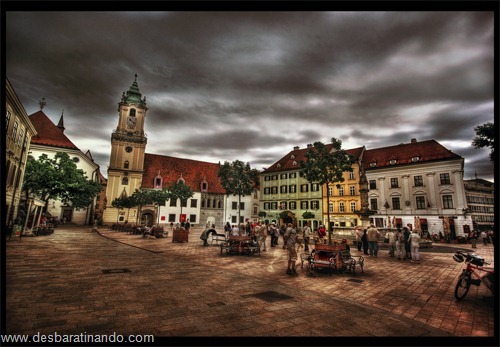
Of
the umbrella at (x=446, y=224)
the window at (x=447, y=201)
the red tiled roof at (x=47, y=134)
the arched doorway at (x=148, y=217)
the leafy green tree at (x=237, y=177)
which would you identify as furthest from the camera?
the arched doorway at (x=148, y=217)

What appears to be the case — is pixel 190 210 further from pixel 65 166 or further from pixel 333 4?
pixel 333 4

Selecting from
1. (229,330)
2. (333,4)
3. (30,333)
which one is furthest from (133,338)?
(333,4)

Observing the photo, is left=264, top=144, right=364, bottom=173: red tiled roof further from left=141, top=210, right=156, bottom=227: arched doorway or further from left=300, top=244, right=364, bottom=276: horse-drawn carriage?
left=300, top=244, right=364, bottom=276: horse-drawn carriage

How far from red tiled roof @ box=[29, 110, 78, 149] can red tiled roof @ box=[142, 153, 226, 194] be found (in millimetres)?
13783

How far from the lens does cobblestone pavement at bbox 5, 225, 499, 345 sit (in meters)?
4.31

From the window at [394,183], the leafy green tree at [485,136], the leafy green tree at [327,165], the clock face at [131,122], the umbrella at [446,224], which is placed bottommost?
the umbrella at [446,224]

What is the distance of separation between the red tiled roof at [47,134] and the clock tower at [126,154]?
307 inches

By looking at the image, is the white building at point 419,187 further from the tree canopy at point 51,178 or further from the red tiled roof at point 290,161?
the tree canopy at point 51,178

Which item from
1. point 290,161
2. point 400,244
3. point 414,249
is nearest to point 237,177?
point 290,161

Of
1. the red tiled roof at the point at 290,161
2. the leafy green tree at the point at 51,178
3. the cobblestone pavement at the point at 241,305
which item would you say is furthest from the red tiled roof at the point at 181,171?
the cobblestone pavement at the point at 241,305

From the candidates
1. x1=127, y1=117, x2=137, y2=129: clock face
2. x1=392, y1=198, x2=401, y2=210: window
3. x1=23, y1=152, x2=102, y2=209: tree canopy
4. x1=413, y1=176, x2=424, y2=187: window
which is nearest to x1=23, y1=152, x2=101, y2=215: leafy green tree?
x1=23, y1=152, x2=102, y2=209: tree canopy

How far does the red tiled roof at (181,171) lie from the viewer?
5338 cm

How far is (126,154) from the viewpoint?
48812 millimetres

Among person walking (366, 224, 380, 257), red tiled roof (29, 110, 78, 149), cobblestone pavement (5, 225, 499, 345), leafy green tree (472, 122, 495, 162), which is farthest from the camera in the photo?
red tiled roof (29, 110, 78, 149)
